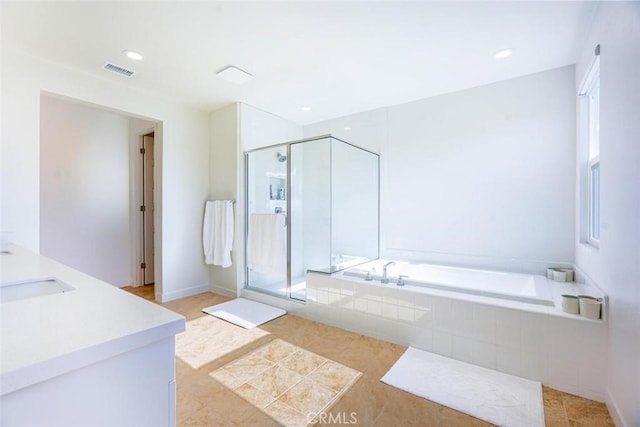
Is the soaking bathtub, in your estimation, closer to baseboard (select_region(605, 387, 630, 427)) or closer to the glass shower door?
baseboard (select_region(605, 387, 630, 427))

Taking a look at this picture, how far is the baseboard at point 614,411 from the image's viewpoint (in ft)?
4.73

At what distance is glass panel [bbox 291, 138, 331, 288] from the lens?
3297 millimetres

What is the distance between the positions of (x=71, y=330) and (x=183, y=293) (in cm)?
320

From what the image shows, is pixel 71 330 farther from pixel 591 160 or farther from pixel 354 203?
pixel 591 160

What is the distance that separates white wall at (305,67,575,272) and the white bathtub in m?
0.18

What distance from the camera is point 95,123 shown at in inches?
150

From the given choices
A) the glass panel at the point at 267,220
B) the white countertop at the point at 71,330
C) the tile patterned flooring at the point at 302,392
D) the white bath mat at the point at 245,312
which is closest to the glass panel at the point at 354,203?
the glass panel at the point at 267,220

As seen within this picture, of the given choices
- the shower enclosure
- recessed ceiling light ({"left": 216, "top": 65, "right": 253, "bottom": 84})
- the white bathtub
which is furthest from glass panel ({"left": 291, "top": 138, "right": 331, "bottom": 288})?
recessed ceiling light ({"left": 216, "top": 65, "right": 253, "bottom": 84})

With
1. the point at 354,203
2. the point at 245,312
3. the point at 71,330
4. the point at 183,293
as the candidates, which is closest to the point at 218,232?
the point at 183,293

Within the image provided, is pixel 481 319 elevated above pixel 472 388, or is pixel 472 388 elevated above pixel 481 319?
pixel 481 319

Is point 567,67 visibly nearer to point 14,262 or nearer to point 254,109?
point 254,109

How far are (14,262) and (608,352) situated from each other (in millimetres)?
3385

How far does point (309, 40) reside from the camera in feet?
7.26

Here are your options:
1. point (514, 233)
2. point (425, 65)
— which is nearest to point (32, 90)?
point (425, 65)
